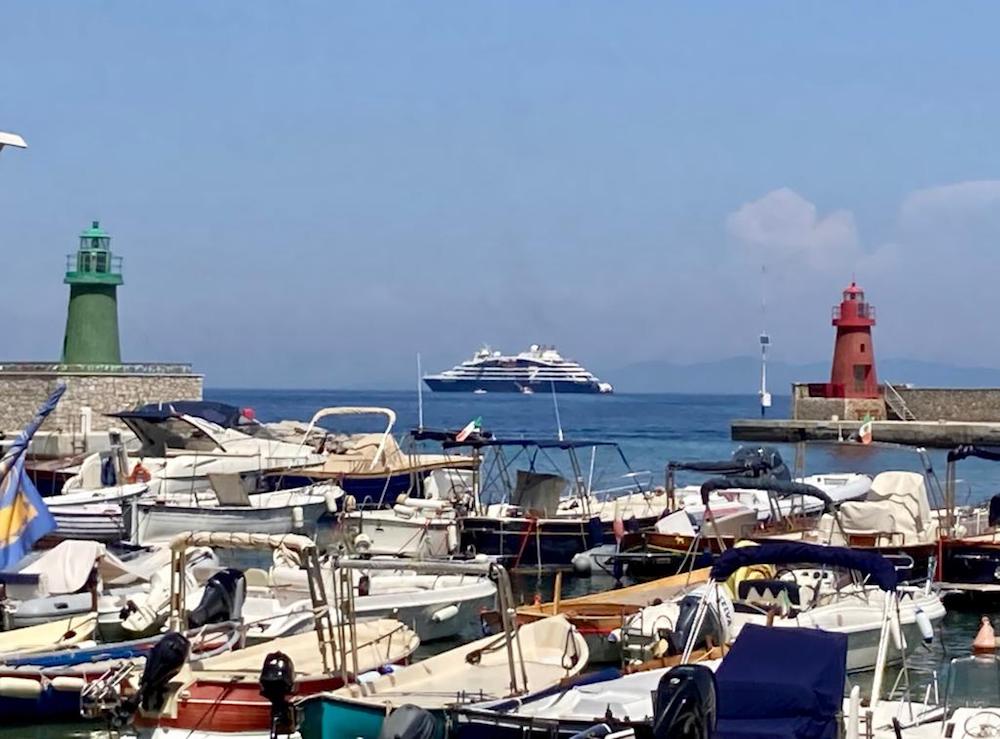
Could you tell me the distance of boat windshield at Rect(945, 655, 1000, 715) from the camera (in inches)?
527

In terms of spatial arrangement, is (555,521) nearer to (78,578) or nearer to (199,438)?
(78,578)

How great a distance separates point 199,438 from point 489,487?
766cm

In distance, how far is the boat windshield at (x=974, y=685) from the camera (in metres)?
13.4

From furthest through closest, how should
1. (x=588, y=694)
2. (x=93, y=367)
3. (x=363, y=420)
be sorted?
(x=363, y=420), (x=93, y=367), (x=588, y=694)

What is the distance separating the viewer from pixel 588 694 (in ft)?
46.9

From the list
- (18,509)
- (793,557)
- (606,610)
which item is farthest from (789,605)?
(18,509)

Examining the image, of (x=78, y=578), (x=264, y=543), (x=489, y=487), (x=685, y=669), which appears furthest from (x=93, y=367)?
(x=685, y=669)

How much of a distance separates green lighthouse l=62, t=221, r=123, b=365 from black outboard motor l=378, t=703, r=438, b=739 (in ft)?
154

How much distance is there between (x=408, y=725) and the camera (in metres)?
12.5

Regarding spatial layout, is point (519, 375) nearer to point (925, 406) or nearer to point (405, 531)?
point (925, 406)

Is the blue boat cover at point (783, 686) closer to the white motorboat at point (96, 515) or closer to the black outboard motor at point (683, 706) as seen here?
the black outboard motor at point (683, 706)

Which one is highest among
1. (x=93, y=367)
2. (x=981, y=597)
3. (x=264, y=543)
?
(x=93, y=367)

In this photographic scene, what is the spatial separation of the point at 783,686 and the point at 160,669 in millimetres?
5205

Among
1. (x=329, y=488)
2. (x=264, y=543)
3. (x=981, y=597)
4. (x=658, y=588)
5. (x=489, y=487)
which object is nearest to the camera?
(x=264, y=543)
